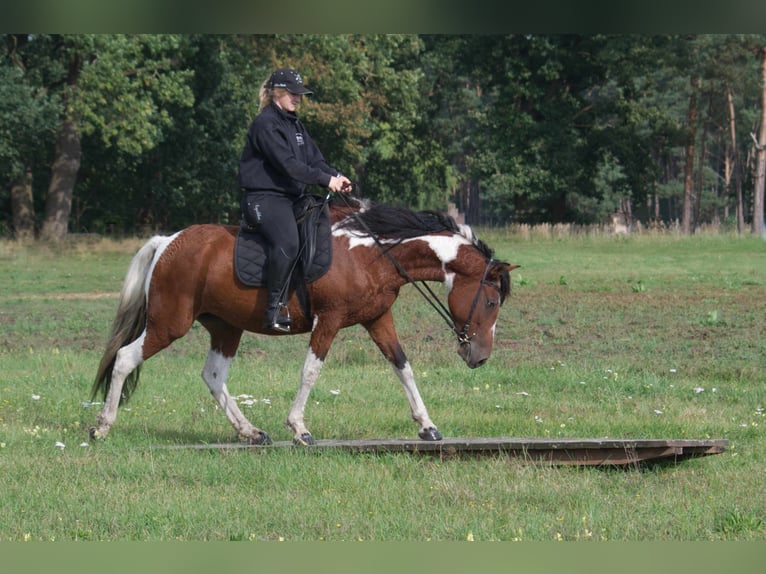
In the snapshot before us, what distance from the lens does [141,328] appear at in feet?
33.4

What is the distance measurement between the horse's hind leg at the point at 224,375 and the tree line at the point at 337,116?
100ft

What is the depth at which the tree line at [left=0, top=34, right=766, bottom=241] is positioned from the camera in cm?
4094

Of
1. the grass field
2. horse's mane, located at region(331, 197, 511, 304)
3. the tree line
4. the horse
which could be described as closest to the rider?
the horse

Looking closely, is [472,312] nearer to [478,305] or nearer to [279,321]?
[478,305]

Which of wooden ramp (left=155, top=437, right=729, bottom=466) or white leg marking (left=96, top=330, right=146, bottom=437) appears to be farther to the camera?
white leg marking (left=96, top=330, right=146, bottom=437)

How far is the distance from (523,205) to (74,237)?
26.9m

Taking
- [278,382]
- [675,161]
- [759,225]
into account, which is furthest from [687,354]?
[675,161]

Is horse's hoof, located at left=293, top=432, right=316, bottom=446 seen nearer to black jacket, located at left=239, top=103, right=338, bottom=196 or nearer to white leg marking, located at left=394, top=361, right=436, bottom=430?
white leg marking, located at left=394, top=361, right=436, bottom=430

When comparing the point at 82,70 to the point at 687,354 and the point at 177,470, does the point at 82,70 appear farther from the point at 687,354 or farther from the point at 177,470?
the point at 177,470

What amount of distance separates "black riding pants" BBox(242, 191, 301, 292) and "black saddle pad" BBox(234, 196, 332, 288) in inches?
3.3

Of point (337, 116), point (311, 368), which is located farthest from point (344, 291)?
point (337, 116)

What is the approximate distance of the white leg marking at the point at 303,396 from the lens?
9344mm

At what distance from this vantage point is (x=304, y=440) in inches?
363

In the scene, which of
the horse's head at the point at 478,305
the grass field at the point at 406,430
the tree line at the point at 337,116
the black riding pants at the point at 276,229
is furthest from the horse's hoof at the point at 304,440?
the tree line at the point at 337,116
